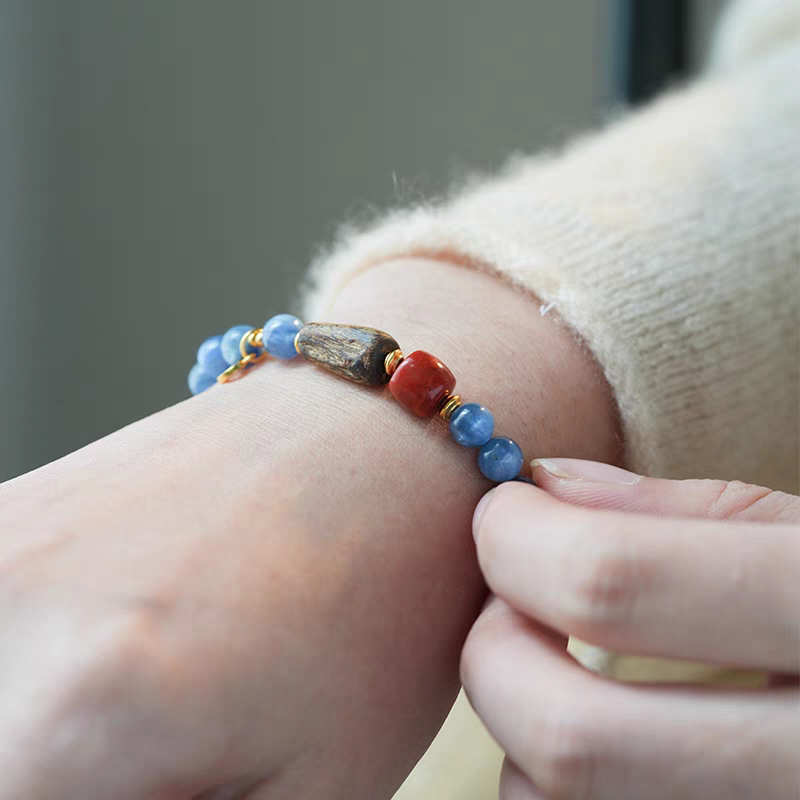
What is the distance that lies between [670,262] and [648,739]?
1.37 ft

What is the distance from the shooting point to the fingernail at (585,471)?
52cm

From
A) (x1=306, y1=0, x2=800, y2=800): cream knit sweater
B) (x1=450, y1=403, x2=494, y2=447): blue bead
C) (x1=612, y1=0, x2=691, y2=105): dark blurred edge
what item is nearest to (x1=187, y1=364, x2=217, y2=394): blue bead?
(x1=306, y1=0, x2=800, y2=800): cream knit sweater

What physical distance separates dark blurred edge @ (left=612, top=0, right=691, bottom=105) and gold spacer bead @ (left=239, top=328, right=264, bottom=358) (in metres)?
1.64

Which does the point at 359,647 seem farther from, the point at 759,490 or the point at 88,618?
the point at 759,490

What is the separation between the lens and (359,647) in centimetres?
47

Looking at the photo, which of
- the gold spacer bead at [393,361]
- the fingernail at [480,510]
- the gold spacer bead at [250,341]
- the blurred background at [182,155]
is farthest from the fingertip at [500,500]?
the blurred background at [182,155]

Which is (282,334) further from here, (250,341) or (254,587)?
(254,587)

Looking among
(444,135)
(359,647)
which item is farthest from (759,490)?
(444,135)

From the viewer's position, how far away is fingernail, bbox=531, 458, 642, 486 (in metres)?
0.52

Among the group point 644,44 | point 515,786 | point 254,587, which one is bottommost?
point 515,786

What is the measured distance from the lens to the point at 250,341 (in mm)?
647

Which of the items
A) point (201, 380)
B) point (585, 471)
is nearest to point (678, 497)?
point (585, 471)

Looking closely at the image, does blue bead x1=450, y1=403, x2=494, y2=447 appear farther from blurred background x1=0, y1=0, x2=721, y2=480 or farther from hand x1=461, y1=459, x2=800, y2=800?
blurred background x1=0, y1=0, x2=721, y2=480

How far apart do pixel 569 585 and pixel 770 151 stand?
1.88 feet
